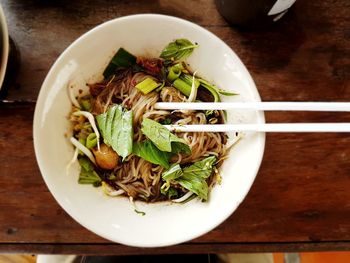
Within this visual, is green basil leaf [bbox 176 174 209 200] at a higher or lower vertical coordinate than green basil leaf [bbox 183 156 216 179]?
lower

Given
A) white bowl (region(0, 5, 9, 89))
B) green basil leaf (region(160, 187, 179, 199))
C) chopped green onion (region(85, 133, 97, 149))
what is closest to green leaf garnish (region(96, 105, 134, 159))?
chopped green onion (region(85, 133, 97, 149))

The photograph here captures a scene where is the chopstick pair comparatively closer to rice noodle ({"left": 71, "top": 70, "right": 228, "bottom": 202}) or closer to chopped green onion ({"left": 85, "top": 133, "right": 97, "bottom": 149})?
rice noodle ({"left": 71, "top": 70, "right": 228, "bottom": 202})

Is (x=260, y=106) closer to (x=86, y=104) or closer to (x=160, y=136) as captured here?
(x=160, y=136)

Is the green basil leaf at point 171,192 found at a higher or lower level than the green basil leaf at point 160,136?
lower

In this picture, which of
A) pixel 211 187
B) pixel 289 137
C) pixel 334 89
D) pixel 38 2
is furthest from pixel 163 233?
pixel 38 2

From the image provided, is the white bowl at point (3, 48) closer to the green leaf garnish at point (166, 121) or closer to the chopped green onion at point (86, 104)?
the chopped green onion at point (86, 104)

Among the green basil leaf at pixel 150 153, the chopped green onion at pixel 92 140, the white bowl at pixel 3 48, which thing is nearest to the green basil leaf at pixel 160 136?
the green basil leaf at pixel 150 153

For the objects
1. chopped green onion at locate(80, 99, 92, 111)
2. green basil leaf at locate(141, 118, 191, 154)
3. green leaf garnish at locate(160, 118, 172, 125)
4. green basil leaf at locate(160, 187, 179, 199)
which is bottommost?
green basil leaf at locate(160, 187, 179, 199)

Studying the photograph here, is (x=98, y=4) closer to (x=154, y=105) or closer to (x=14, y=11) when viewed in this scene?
(x=14, y=11)
